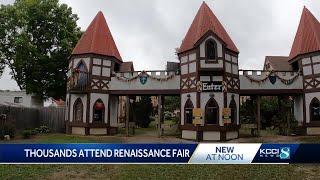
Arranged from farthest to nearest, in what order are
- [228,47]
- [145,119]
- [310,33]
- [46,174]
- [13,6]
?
[145,119]
[13,6]
[310,33]
[228,47]
[46,174]

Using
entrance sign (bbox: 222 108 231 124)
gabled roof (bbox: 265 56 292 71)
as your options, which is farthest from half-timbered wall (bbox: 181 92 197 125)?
gabled roof (bbox: 265 56 292 71)

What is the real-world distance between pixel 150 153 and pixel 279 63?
22358mm

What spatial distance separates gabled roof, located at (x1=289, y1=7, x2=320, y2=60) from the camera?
90.1 ft

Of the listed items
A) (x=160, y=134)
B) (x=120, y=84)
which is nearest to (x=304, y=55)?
(x=160, y=134)

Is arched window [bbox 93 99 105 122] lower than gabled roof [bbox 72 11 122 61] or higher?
lower

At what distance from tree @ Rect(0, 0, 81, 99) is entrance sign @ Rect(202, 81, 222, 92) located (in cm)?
1566

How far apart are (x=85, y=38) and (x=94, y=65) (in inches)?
122

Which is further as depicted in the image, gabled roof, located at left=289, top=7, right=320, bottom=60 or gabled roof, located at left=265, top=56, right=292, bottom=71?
gabled roof, located at left=265, top=56, right=292, bottom=71

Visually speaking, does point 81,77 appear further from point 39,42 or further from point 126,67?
point 39,42

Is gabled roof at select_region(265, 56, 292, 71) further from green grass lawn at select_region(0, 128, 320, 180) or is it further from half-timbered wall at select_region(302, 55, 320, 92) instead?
green grass lawn at select_region(0, 128, 320, 180)

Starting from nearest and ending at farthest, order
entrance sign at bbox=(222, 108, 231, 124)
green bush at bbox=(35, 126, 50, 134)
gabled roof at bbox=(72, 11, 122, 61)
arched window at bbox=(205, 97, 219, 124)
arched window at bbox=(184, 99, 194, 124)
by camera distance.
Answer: entrance sign at bbox=(222, 108, 231, 124) → arched window at bbox=(205, 97, 219, 124) → arched window at bbox=(184, 99, 194, 124) → gabled roof at bbox=(72, 11, 122, 61) → green bush at bbox=(35, 126, 50, 134)

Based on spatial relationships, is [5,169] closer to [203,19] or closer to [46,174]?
[46,174]

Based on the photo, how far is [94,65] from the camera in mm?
28609

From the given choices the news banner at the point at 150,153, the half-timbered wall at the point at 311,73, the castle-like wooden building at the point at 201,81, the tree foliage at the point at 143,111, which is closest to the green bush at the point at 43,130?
the castle-like wooden building at the point at 201,81
